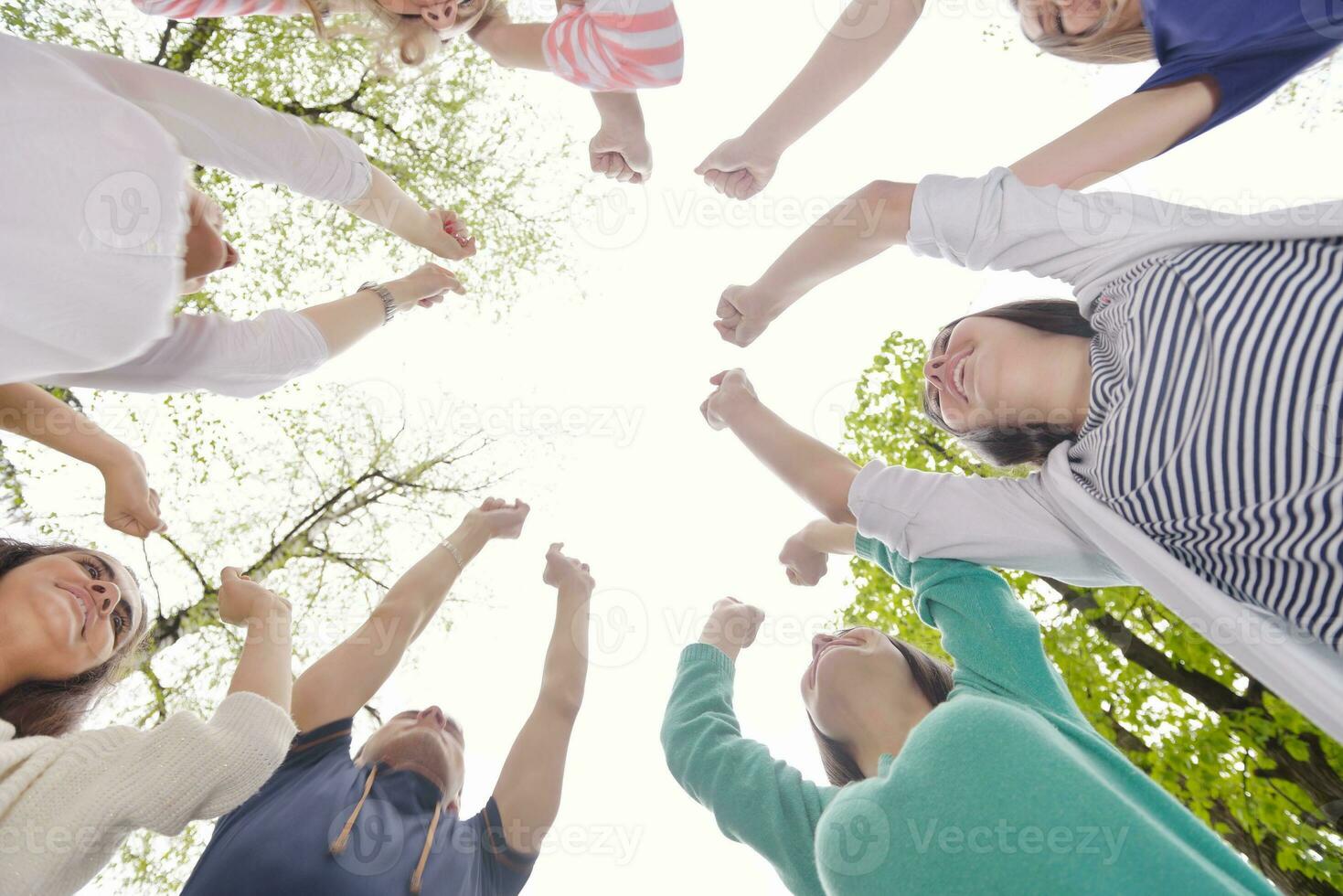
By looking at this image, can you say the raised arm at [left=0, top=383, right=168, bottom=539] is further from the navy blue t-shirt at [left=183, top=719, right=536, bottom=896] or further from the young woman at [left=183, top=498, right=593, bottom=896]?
the navy blue t-shirt at [left=183, top=719, right=536, bottom=896]

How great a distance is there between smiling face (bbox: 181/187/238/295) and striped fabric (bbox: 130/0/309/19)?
0.55 meters

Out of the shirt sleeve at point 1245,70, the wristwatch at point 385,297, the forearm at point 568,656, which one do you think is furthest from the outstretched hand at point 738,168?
the forearm at point 568,656

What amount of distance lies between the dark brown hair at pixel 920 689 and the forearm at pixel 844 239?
1.26 meters

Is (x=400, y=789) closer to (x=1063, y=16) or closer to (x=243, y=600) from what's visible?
(x=243, y=600)

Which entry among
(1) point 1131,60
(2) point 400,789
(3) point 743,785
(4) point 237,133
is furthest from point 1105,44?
(2) point 400,789

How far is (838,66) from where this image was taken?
2.01 meters

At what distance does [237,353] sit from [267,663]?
92 cm

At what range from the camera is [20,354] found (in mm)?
1265

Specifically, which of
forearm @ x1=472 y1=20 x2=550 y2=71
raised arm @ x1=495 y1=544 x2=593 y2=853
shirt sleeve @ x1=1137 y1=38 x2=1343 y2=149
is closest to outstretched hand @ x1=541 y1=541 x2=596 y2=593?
raised arm @ x1=495 y1=544 x2=593 y2=853

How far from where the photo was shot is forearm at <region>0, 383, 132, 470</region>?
2156 millimetres

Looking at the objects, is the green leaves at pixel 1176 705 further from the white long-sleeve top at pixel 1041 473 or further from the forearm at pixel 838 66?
the forearm at pixel 838 66

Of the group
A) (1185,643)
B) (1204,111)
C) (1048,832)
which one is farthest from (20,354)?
(1185,643)

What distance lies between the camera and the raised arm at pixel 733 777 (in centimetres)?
182

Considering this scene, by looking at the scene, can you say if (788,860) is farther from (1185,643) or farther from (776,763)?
(1185,643)
